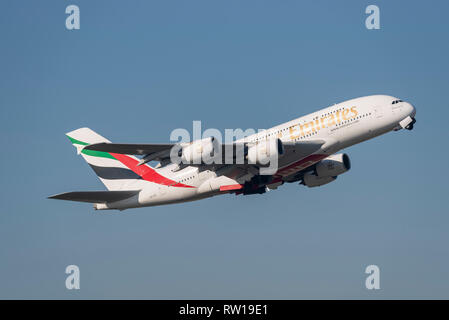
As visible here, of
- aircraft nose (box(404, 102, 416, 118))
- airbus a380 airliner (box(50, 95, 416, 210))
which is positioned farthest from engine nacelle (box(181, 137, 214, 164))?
aircraft nose (box(404, 102, 416, 118))

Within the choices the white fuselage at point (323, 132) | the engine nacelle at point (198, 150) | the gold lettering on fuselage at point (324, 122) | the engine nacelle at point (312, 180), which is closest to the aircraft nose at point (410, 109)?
the white fuselage at point (323, 132)

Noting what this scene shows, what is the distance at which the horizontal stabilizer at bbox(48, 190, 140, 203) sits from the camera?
41.0 metres

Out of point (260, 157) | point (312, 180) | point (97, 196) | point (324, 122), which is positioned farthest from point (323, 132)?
point (97, 196)

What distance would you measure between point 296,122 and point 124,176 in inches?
497

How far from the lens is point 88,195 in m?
42.3

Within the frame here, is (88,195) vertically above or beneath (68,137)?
beneath

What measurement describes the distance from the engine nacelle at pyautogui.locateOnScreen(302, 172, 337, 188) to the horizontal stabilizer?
10.9 metres

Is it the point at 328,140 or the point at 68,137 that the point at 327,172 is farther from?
the point at 68,137

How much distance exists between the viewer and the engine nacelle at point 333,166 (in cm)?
4444

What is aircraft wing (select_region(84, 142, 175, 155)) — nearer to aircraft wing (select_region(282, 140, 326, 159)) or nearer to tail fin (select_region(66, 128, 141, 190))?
aircraft wing (select_region(282, 140, 326, 159))

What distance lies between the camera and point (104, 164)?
4759 centimetres

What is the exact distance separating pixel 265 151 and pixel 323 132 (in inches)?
149
